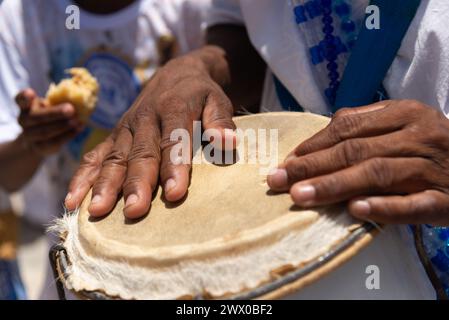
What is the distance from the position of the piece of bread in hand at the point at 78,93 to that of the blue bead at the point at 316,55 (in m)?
0.91

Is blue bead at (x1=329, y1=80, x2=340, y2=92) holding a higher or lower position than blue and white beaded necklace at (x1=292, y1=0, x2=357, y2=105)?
lower

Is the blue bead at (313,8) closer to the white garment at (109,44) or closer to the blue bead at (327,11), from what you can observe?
the blue bead at (327,11)

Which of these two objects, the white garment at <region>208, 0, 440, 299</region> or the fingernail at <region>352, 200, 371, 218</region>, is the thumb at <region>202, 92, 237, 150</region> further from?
the fingernail at <region>352, 200, 371, 218</region>

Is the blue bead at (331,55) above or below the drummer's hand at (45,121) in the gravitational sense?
above

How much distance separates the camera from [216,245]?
0.92m

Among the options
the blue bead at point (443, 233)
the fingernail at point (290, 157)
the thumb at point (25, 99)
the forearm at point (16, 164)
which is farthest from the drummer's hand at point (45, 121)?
the blue bead at point (443, 233)

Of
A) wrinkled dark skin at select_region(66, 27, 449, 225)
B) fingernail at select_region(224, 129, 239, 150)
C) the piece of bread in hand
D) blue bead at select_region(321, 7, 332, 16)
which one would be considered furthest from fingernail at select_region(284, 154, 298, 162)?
the piece of bread in hand

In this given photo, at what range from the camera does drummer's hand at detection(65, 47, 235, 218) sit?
1093 mm

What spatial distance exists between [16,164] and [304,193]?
164 cm

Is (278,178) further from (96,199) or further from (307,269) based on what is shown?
(96,199)

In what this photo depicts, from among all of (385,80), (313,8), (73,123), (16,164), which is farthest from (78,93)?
(385,80)

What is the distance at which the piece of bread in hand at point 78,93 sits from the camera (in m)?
1.94

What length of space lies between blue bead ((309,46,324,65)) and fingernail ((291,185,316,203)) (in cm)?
43

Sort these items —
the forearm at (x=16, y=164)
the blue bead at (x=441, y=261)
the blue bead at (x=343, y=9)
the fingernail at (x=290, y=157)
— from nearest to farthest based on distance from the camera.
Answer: the fingernail at (x=290, y=157) → the blue bead at (x=441, y=261) → the blue bead at (x=343, y=9) → the forearm at (x=16, y=164)
